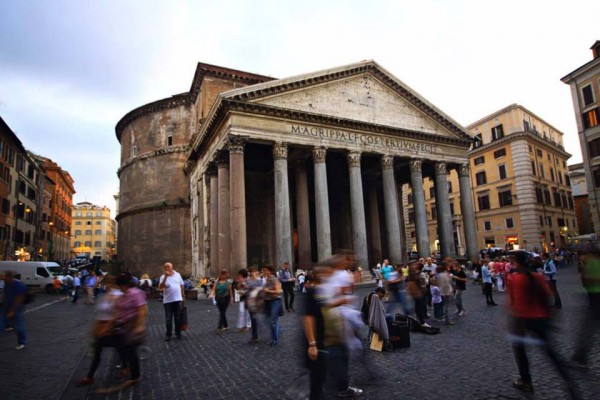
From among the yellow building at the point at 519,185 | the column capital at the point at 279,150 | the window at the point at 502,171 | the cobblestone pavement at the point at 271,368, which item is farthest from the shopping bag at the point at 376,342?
the window at the point at 502,171

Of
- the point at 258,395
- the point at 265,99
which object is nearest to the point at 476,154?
the point at 265,99

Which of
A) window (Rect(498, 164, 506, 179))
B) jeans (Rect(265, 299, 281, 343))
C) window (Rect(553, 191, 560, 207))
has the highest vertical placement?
window (Rect(498, 164, 506, 179))

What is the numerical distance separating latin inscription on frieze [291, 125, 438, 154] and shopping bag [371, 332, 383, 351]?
46.8ft

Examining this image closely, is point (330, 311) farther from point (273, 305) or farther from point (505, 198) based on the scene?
point (505, 198)

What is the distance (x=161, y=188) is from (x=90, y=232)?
67.4m

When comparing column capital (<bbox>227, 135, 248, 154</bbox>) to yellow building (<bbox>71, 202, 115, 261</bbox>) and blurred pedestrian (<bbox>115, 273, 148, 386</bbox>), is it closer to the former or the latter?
blurred pedestrian (<bbox>115, 273, 148, 386</bbox>)

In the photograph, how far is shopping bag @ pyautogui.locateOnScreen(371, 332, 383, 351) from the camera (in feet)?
21.1

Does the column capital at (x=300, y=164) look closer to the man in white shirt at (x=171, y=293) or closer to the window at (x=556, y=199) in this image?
the man in white shirt at (x=171, y=293)

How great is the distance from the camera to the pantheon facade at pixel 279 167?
734 inches

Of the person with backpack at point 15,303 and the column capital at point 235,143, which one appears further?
the column capital at point 235,143

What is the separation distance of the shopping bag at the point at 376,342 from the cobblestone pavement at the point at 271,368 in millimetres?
189

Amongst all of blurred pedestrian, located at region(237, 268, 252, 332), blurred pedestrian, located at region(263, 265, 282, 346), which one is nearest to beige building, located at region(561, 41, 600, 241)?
blurred pedestrian, located at region(237, 268, 252, 332)

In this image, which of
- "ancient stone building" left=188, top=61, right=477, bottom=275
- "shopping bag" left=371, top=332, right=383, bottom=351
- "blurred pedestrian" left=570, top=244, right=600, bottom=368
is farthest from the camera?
"ancient stone building" left=188, top=61, right=477, bottom=275

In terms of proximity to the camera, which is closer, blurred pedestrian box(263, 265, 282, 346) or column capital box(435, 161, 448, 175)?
blurred pedestrian box(263, 265, 282, 346)
